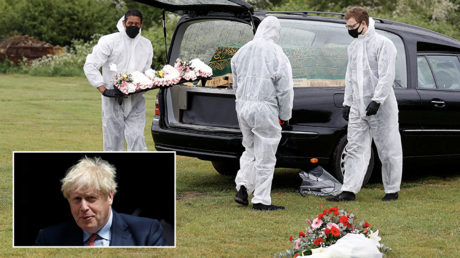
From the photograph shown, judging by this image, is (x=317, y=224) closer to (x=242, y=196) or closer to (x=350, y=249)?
(x=350, y=249)

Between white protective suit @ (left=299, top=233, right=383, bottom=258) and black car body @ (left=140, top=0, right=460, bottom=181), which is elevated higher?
black car body @ (left=140, top=0, right=460, bottom=181)

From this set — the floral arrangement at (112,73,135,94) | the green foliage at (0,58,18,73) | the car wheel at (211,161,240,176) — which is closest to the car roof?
the floral arrangement at (112,73,135,94)

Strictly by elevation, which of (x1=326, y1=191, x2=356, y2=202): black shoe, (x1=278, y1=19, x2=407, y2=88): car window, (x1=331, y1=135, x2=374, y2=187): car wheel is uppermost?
(x1=278, y1=19, x2=407, y2=88): car window

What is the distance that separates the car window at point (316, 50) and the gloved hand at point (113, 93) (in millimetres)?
1769

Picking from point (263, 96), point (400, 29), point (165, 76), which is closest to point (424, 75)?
point (400, 29)

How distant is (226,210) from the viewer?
5.83 metres

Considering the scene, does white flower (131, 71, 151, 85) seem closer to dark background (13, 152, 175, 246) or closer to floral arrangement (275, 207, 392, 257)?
floral arrangement (275, 207, 392, 257)

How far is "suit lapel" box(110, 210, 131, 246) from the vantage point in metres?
3.26

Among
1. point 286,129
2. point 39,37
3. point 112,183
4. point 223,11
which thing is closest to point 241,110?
point 286,129

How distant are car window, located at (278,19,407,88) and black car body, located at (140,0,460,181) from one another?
10 millimetres

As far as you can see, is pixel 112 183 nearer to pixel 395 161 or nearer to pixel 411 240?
pixel 411 240

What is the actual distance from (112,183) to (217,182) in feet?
14.0

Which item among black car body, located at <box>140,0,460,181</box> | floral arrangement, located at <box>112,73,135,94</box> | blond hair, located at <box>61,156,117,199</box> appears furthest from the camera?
black car body, located at <box>140,0,460,181</box>

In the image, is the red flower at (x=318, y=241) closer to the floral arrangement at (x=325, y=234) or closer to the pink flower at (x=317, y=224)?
the floral arrangement at (x=325, y=234)
